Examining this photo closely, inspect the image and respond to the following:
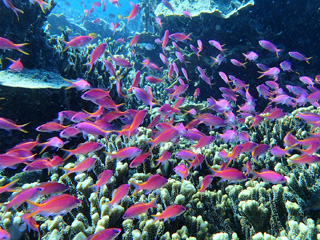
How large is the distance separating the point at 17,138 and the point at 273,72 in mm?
6607

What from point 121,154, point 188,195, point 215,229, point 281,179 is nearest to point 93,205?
point 121,154

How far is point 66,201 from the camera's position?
195 centimetres

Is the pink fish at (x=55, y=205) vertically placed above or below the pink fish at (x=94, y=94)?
below

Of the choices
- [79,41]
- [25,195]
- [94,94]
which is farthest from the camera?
[79,41]

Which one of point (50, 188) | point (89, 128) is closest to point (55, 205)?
point (50, 188)

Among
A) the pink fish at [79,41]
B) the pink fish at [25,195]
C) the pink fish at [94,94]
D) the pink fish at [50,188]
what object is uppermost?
the pink fish at [79,41]

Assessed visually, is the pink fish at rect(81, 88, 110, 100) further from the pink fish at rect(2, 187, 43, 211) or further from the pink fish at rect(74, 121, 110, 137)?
the pink fish at rect(2, 187, 43, 211)

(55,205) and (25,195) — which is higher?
(55,205)

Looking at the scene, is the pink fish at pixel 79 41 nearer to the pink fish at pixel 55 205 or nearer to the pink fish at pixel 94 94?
the pink fish at pixel 94 94

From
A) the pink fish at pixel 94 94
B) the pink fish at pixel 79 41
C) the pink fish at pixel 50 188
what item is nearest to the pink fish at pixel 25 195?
the pink fish at pixel 50 188

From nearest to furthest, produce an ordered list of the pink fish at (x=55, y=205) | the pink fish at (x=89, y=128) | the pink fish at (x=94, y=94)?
the pink fish at (x=55, y=205) → the pink fish at (x=89, y=128) → the pink fish at (x=94, y=94)

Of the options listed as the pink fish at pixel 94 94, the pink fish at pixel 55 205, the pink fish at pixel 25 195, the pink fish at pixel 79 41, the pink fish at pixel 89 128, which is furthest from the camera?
the pink fish at pixel 79 41

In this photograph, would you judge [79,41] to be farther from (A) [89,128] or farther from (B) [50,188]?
(B) [50,188]

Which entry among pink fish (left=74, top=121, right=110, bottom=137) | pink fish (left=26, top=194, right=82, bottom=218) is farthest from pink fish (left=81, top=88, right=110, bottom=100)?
pink fish (left=26, top=194, right=82, bottom=218)
